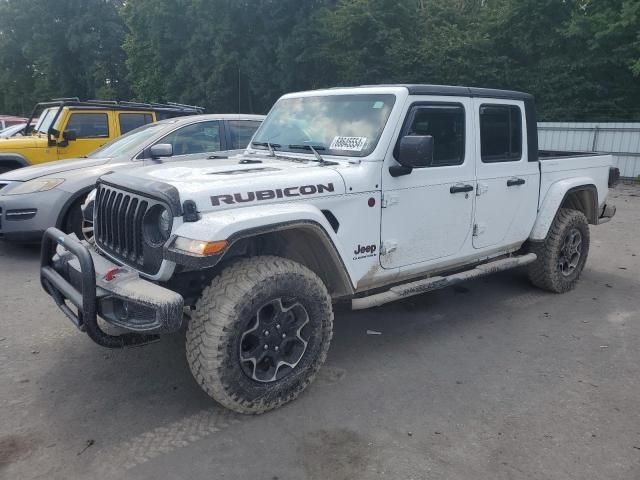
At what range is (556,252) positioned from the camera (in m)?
5.29

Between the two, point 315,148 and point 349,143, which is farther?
point 315,148

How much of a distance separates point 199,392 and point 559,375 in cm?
250

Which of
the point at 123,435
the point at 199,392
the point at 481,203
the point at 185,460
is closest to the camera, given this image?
the point at 185,460

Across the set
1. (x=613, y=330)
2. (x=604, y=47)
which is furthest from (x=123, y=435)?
(x=604, y=47)

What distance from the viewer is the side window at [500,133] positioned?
14.7 ft

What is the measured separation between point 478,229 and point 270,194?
2098 mm

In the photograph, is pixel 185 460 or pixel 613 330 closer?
pixel 185 460

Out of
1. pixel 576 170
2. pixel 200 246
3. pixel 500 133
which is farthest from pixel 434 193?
pixel 576 170

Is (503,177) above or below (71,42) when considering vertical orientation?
below

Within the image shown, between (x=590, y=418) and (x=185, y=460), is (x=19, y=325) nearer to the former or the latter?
(x=185, y=460)

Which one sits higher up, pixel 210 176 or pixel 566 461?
pixel 210 176

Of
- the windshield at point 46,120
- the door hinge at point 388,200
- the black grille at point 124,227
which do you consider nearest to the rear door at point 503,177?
the door hinge at point 388,200

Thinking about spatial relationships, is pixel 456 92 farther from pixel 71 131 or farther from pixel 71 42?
pixel 71 42

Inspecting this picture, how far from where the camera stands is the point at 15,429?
302 centimetres
